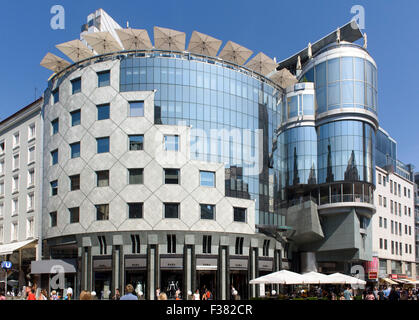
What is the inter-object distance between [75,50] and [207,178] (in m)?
20.9

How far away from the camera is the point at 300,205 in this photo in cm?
5738

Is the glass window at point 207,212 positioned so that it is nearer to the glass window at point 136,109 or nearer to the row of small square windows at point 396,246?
the glass window at point 136,109

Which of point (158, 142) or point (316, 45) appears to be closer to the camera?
point (158, 142)

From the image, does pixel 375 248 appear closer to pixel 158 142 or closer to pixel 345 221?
pixel 345 221

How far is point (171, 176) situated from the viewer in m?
49.2

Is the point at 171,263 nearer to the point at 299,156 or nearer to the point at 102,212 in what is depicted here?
the point at 102,212

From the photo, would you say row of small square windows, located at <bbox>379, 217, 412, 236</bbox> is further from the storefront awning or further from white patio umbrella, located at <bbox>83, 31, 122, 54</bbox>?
the storefront awning

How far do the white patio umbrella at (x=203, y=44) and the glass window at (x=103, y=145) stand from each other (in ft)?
47.0

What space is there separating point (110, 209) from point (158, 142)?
322 inches

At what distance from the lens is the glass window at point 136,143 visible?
49.5 meters

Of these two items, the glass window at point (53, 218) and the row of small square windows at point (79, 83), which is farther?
the glass window at point (53, 218)

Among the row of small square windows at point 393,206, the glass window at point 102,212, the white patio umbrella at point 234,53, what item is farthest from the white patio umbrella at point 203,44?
the row of small square windows at point 393,206
